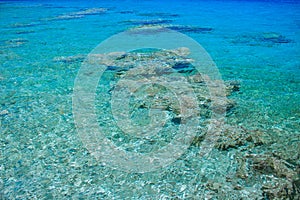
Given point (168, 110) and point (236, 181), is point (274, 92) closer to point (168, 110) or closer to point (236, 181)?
point (168, 110)

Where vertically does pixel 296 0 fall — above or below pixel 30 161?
above

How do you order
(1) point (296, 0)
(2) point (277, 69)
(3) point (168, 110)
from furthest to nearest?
1. (1) point (296, 0)
2. (2) point (277, 69)
3. (3) point (168, 110)

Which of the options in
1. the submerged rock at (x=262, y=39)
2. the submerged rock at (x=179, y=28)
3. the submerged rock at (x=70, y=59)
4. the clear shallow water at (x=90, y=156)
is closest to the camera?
the clear shallow water at (x=90, y=156)

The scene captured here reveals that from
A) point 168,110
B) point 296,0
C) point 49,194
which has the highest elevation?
point 296,0

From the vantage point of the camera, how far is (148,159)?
7.80 m

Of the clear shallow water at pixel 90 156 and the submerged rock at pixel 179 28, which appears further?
the submerged rock at pixel 179 28

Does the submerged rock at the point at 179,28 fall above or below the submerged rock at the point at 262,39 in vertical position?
above

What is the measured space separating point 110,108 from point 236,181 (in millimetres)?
5764

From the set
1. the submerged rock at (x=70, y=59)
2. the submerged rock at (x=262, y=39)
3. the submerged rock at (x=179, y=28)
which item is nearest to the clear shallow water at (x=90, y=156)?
the submerged rock at (x=70, y=59)

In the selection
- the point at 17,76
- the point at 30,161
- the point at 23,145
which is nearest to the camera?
the point at 30,161

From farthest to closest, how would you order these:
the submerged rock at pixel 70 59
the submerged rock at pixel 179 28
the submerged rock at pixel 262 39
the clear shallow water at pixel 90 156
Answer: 1. the submerged rock at pixel 179 28
2. the submerged rock at pixel 262 39
3. the submerged rock at pixel 70 59
4. the clear shallow water at pixel 90 156

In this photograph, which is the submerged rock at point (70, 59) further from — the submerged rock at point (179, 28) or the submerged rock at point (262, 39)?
the submerged rock at point (262, 39)

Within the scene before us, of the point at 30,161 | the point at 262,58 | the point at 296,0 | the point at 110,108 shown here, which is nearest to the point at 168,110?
the point at 110,108

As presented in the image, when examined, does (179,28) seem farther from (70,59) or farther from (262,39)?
(70,59)
